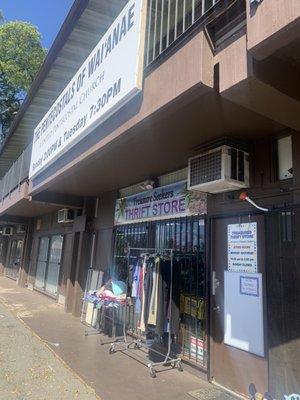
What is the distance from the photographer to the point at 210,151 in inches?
186

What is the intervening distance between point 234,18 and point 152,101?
45.4 inches

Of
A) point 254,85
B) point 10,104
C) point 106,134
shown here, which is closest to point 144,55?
point 106,134

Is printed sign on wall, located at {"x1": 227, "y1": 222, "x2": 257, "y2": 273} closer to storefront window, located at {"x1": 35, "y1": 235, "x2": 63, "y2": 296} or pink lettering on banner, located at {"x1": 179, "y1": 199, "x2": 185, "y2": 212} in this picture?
pink lettering on banner, located at {"x1": 179, "y1": 199, "x2": 185, "y2": 212}

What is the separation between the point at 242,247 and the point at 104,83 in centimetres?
288

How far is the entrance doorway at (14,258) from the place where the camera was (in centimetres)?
1884

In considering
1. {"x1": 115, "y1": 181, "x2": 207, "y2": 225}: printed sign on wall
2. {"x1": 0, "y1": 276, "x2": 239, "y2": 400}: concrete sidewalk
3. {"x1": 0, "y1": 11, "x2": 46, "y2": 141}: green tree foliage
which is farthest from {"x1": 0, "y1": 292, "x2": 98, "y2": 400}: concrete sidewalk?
{"x1": 0, "y1": 11, "x2": 46, "y2": 141}: green tree foliage

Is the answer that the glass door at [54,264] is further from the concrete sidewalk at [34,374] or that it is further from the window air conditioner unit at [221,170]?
the window air conditioner unit at [221,170]

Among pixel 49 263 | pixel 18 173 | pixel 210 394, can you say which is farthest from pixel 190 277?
pixel 49 263

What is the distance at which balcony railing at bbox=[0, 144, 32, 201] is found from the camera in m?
10.3

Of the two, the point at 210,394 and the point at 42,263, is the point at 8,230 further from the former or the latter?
the point at 210,394

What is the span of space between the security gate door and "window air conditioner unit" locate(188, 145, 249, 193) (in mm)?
519

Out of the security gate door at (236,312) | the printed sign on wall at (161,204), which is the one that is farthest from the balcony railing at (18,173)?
the security gate door at (236,312)

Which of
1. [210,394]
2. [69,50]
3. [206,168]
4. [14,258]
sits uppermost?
[69,50]

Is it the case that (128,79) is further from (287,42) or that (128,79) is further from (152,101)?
(287,42)
